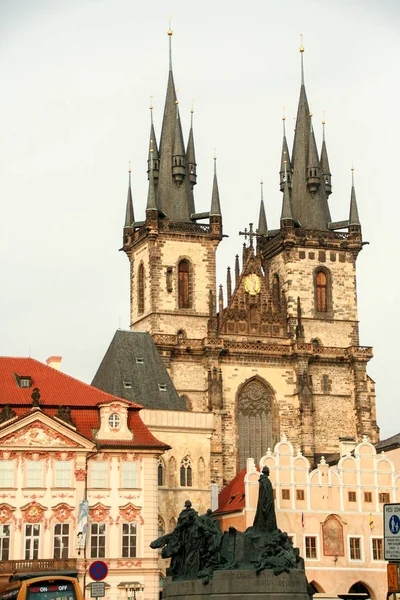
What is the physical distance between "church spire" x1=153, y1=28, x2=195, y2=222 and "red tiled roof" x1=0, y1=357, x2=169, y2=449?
85.3 ft

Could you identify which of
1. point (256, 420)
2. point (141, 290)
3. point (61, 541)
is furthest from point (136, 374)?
point (61, 541)

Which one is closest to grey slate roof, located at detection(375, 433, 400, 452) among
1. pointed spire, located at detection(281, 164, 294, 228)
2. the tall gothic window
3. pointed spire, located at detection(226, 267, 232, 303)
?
the tall gothic window

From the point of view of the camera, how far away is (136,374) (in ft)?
209

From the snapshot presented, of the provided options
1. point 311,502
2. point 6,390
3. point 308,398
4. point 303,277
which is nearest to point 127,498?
point 6,390

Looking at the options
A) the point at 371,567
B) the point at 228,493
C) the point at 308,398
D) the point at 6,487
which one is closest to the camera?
the point at 6,487

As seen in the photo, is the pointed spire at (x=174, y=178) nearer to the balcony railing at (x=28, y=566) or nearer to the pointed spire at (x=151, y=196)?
the pointed spire at (x=151, y=196)

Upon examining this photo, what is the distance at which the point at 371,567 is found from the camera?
190 ft

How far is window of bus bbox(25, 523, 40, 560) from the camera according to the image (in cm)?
4734

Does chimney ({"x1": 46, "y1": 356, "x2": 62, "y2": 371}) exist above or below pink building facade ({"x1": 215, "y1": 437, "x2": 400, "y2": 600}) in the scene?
above

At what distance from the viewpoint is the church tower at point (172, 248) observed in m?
75.2

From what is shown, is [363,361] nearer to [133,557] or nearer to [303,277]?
[303,277]

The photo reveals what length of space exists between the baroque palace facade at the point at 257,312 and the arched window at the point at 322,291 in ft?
0.30

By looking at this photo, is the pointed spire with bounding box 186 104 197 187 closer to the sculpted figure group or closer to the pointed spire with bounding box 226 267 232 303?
the pointed spire with bounding box 226 267 232 303

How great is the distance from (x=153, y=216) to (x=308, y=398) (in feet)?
49.5
